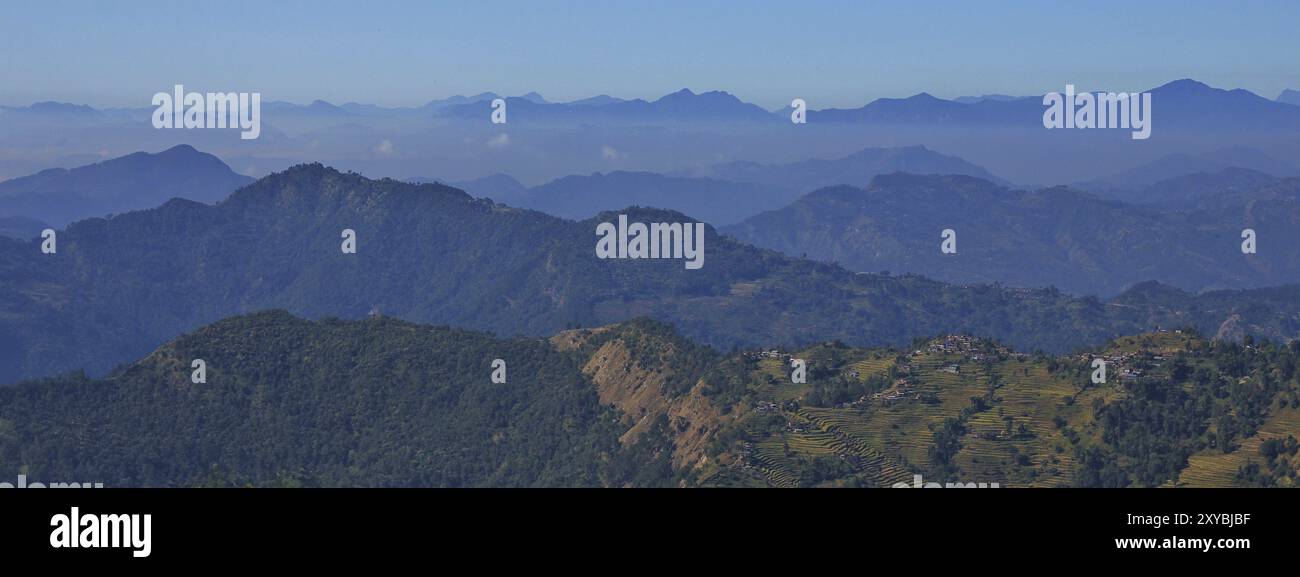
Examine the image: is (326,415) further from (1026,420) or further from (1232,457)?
(1232,457)

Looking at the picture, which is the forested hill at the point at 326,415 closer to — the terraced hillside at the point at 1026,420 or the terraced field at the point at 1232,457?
the terraced hillside at the point at 1026,420

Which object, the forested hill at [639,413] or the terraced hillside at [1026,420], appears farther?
the forested hill at [639,413]

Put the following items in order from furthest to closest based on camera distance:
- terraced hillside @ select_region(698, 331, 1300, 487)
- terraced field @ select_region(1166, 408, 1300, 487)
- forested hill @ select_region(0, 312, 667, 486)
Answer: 1. forested hill @ select_region(0, 312, 667, 486)
2. terraced hillside @ select_region(698, 331, 1300, 487)
3. terraced field @ select_region(1166, 408, 1300, 487)

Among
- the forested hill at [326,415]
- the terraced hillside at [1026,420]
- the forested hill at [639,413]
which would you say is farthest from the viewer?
the forested hill at [326,415]

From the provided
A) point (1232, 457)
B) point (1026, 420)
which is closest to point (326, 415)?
point (1026, 420)

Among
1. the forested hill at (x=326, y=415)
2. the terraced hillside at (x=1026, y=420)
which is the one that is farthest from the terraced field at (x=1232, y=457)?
the forested hill at (x=326, y=415)

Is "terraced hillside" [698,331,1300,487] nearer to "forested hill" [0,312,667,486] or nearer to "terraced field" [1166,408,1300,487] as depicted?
"terraced field" [1166,408,1300,487]

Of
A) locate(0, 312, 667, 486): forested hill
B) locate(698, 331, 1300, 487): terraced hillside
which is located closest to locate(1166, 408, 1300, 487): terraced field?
locate(698, 331, 1300, 487): terraced hillside

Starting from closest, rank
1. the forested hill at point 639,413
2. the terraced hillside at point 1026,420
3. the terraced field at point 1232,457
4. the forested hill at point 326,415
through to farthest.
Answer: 1. the terraced field at point 1232,457
2. the terraced hillside at point 1026,420
3. the forested hill at point 639,413
4. the forested hill at point 326,415

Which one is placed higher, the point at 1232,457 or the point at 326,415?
the point at 1232,457

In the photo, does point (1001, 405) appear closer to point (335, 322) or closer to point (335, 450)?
point (335, 450)

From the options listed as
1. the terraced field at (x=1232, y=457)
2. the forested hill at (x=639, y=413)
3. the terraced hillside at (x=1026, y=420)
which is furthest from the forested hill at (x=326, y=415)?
the terraced field at (x=1232, y=457)
